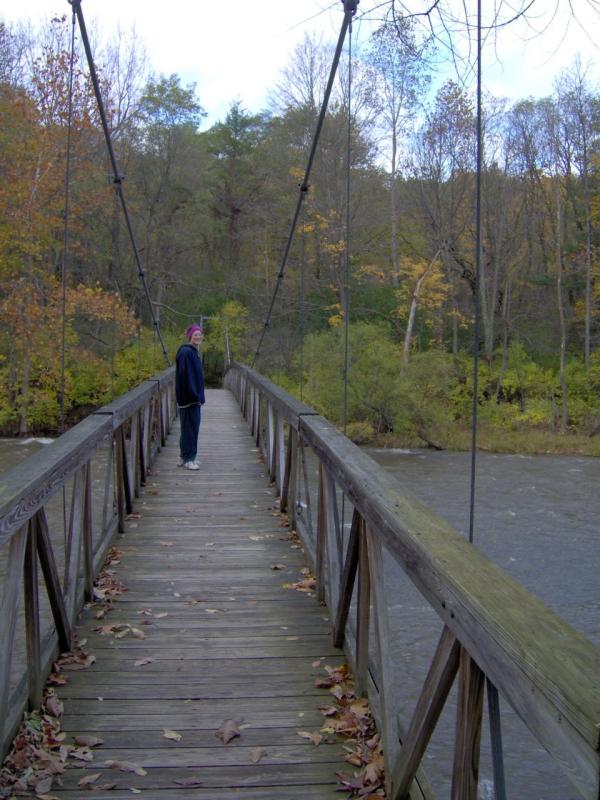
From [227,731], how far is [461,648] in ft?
3.49

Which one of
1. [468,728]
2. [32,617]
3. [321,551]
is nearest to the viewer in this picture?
[468,728]

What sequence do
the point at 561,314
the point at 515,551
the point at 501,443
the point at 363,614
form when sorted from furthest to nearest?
the point at 561,314 < the point at 501,443 < the point at 515,551 < the point at 363,614

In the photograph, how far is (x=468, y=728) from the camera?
4.76 feet

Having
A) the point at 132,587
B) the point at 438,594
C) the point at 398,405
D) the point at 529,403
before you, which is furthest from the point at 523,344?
the point at 438,594

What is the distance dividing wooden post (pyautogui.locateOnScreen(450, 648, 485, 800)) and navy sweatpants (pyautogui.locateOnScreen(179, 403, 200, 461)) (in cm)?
521

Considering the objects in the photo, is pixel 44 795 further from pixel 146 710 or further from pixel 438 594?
pixel 438 594

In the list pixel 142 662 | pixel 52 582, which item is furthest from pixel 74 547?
pixel 142 662

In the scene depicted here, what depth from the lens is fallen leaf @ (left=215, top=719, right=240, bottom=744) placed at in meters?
2.29

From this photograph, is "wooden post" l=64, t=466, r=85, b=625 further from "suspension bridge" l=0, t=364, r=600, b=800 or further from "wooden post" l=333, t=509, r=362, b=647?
"wooden post" l=333, t=509, r=362, b=647

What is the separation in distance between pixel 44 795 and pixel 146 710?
0.51m

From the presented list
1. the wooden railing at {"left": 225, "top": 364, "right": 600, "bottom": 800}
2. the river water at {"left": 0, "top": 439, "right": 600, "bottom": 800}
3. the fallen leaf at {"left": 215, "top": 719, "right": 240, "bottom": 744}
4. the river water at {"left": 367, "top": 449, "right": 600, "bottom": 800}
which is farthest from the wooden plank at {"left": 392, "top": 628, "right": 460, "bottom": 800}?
the river water at {"left": 0, "top": 439, "right": 600, "bottom": 800}

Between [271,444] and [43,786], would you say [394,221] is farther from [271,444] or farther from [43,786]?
[43,786]

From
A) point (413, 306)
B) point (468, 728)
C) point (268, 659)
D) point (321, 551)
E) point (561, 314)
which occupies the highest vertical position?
point (413, 306)

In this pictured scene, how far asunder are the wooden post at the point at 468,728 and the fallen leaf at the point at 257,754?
2.61 ft
